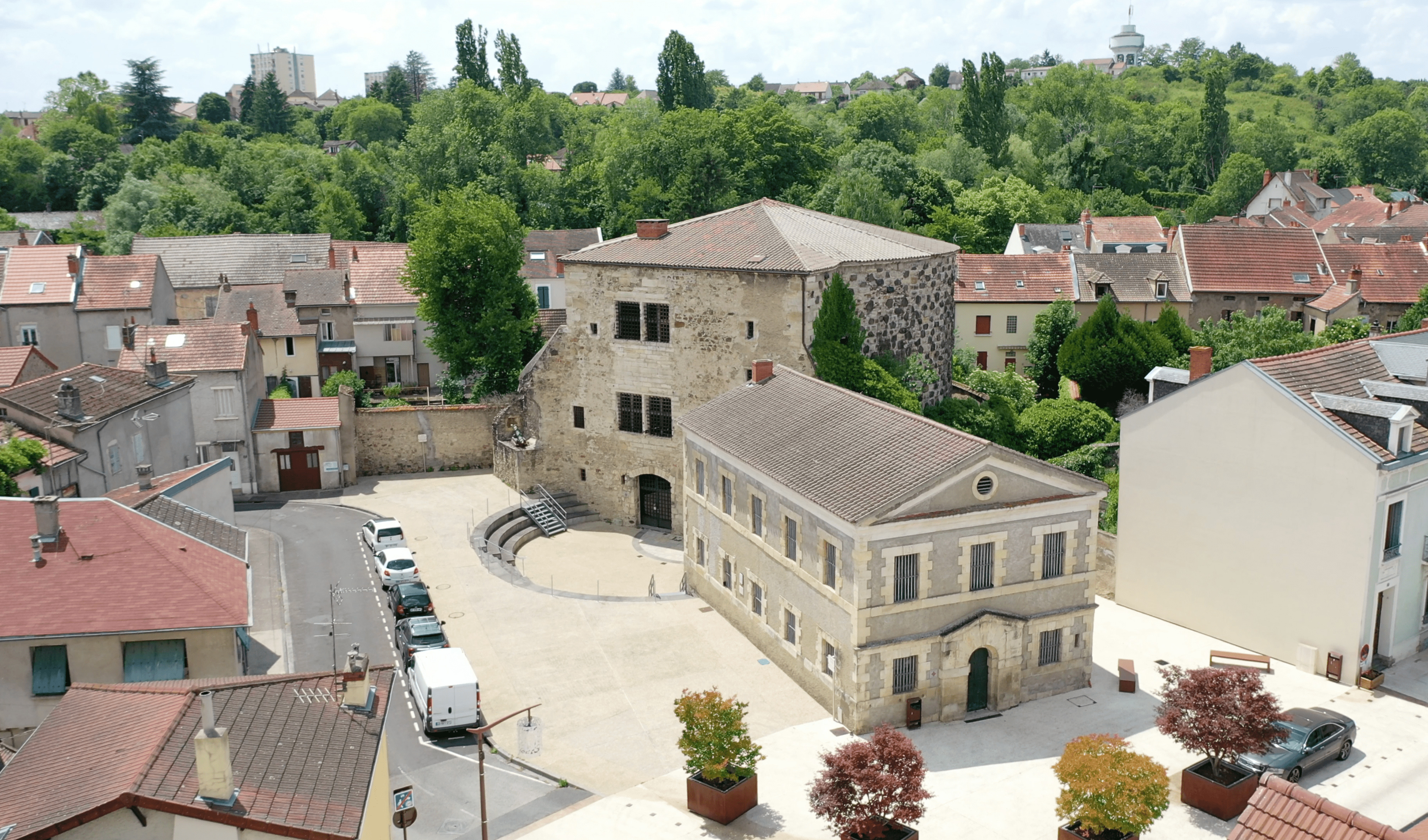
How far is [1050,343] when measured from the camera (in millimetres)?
59562

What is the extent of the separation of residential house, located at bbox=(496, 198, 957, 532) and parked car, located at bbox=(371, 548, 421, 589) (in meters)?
10.2

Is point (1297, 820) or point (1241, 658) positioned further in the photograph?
point (1241, 658)

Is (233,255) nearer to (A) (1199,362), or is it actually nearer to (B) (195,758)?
(A) (1199,362)

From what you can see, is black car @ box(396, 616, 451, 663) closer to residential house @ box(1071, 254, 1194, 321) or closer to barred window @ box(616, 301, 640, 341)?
barred window @ box(616, 301, 640, 341)

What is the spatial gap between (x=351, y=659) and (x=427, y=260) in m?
37.1

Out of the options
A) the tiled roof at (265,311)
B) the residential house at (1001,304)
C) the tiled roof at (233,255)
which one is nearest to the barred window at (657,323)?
the tiled roof at (265,311)

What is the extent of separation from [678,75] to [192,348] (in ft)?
254

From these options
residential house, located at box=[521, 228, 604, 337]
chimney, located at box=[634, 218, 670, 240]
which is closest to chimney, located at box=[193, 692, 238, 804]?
chimney, located at box=[634, 218, 670, 240]

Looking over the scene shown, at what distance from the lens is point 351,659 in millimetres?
18953

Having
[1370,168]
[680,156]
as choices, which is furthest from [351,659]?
[1370,168]

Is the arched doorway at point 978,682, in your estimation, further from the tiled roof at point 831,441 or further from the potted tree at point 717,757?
the potted tree at point 717,757

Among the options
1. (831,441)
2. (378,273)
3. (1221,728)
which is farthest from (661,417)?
(378,273)

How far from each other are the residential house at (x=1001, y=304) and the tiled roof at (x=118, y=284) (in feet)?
139

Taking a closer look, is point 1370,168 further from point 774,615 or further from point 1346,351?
point 774,615
